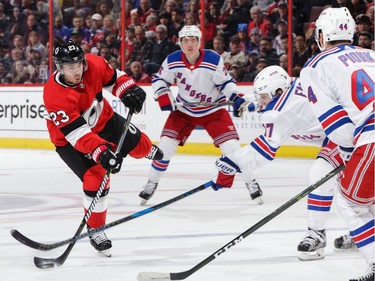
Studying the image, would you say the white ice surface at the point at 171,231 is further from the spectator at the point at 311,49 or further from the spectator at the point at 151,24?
the spectator at the point at 151,24

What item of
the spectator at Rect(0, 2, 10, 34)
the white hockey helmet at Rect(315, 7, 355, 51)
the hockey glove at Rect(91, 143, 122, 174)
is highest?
the white hockey helmet at Rect(315, 7, 355, 51)

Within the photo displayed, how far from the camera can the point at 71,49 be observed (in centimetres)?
354

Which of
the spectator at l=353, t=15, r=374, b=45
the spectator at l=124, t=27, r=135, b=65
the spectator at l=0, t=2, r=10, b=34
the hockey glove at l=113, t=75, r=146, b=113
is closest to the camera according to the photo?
the hockey glove at l=113, t=75, r=146, b=113

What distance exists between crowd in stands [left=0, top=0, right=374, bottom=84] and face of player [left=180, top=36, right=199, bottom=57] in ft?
9.55

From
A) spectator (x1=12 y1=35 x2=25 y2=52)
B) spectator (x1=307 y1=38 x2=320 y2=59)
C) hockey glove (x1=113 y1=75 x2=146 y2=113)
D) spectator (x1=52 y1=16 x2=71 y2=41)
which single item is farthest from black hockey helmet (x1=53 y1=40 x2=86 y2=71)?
spectator (x1=12 y1=35 x2=25 y2=52)

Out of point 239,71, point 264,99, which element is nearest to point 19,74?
point 239,71

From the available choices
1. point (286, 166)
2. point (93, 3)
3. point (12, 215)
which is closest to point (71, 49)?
point (12, 215)

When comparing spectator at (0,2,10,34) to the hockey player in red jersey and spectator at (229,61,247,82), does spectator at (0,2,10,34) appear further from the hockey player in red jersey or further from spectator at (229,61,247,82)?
the hockey player in red jersey

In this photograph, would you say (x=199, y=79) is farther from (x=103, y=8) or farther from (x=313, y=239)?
(x=103, y=8)

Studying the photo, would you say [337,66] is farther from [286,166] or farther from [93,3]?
[93,3]

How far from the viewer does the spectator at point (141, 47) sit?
959 cm

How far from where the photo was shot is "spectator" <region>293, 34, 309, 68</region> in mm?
8398

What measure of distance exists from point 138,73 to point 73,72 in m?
6.09

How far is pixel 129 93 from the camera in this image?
3.86 m
